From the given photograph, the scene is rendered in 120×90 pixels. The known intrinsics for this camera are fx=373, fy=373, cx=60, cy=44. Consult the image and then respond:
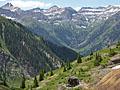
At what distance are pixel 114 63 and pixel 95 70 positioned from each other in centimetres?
977

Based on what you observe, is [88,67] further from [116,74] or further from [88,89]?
[116,74]

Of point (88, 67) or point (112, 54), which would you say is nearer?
point (88, 67)

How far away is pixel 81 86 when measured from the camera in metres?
142

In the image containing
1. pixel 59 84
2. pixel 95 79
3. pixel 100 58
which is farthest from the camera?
pixel 100 58

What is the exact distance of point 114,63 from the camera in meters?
169

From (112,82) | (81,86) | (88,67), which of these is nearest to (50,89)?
(81,86)

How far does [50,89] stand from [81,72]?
22.3 m

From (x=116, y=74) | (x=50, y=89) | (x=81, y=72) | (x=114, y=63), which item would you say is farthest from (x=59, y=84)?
(x=116, y=74)

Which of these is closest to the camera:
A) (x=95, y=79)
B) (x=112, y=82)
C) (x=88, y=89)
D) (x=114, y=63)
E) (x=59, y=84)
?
A: (x=112, y=82)

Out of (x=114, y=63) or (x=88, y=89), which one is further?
(x=114, y=63)

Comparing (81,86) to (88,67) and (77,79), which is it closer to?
(77,79)

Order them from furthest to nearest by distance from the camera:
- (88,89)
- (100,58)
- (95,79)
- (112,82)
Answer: (100,58), (95,79), (88,89), (112,82)

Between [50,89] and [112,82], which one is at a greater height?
[112,82]

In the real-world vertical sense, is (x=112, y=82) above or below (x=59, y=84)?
above
